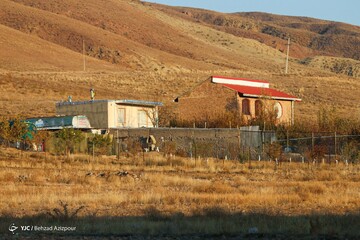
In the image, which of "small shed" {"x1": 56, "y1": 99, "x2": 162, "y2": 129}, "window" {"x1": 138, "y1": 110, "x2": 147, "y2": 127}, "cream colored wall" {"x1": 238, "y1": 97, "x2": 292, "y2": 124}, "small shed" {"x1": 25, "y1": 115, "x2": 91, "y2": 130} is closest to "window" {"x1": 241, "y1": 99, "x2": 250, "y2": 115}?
"cream colored wall" {"x1": 238, "y1": 97, "x2": 292, "y2": 124}

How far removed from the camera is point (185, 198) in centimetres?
2127

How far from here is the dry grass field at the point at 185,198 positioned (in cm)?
1588

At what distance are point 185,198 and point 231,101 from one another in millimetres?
32743

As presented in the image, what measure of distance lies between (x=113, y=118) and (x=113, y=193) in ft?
94.0

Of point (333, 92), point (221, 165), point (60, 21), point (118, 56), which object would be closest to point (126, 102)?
point (221, 165)

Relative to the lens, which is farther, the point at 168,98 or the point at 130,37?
the point at 130,37

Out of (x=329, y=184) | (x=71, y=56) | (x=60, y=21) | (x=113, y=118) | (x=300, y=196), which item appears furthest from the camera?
(x=60, y=21)

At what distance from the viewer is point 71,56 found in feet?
394

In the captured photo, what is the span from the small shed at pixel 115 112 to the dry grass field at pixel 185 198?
15.6 meters

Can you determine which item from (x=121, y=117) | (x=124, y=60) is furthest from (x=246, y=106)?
(x=124, y=60)

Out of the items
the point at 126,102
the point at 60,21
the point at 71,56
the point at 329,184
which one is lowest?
the point at 329,184

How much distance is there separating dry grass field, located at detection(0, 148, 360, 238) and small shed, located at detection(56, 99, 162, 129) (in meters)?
15.6

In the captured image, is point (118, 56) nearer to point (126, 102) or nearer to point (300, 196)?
point (126, 102)

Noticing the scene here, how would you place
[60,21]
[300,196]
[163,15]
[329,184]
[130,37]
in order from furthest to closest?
[163,15]
[130,37]
[60,21]
[329,184]
[300,196]
